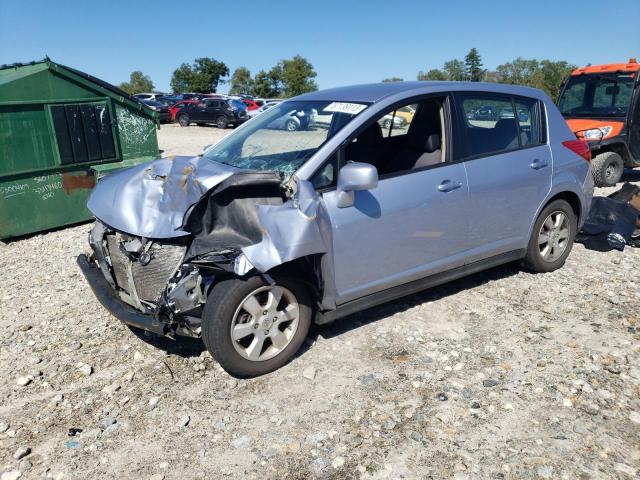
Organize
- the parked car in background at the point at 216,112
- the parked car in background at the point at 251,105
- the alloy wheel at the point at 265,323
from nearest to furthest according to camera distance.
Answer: the alloy wheel at the point at 265,323 < the parked car in background at the point at 216,112 < the parked car in background at the point at 251,105

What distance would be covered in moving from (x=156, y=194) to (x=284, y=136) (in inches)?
42.8

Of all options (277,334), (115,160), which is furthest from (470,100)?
(115,160)

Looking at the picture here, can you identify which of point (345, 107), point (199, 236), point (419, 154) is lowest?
point (199, 236)

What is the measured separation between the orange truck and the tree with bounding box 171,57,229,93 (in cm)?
6708

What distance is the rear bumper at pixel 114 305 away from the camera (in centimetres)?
327

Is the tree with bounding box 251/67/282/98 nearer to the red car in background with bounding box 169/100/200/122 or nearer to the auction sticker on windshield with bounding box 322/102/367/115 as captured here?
the red car in background with bounding box 169/100/200/122

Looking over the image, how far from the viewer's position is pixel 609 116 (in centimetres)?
957

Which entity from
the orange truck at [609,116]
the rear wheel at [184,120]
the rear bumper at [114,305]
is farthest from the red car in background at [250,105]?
the rear bumper at [114,305]

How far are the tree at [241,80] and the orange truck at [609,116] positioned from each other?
63.7 m

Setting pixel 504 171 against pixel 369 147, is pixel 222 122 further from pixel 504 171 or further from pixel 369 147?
pixel 504 171

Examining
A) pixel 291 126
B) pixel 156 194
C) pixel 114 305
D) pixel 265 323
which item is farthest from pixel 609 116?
pixel 114 305

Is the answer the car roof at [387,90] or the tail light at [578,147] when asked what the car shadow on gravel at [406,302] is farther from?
the car roof at [387,90]

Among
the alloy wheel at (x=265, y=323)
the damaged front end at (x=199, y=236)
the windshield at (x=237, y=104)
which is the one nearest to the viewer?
the damaged front end at (x=199, y=236)

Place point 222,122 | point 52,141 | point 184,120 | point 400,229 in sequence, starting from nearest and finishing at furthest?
point 400,229 < point 52,141 < point 222,122 < point 184,120
